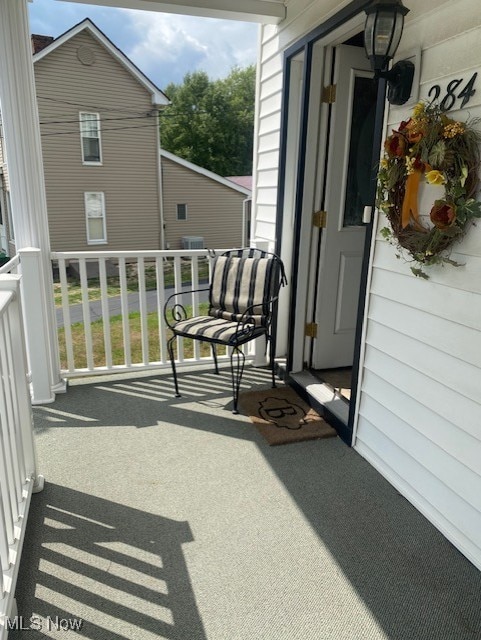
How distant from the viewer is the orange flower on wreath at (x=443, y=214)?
1654 millimetres

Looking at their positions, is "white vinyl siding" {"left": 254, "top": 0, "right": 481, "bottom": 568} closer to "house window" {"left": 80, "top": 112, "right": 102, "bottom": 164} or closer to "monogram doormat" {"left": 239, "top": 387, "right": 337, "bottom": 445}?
"monogram doormat" {"left": 239, "top": 387, "right": 337, "bottom": 445}

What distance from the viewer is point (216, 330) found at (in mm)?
2973

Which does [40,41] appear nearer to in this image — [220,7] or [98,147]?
[98,147]

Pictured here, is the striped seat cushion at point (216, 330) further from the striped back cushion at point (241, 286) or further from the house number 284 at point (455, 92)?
the house number 284 at point (455, 92)

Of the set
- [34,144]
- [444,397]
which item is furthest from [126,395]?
[444,397]

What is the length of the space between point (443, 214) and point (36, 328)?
8.09ft

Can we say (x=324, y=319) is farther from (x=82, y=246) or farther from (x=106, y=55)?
(x=106, y=55)

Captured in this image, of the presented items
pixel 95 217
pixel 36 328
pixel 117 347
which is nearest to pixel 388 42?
pixel 36 328

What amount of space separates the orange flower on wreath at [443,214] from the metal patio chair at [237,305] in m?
1.48

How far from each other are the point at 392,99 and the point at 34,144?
83.5 inches

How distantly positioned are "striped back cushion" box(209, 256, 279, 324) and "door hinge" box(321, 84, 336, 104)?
42.0 inches

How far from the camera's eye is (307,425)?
8.97ft

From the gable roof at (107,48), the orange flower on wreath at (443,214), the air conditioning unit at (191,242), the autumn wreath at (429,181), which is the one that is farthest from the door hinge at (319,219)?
the air conditioning unit at (191,242)

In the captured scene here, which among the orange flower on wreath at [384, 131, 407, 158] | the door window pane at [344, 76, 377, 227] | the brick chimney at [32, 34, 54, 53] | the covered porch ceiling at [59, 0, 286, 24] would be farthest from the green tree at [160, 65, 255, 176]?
the orange flower on wreath at [384, 131, 407, 158]
